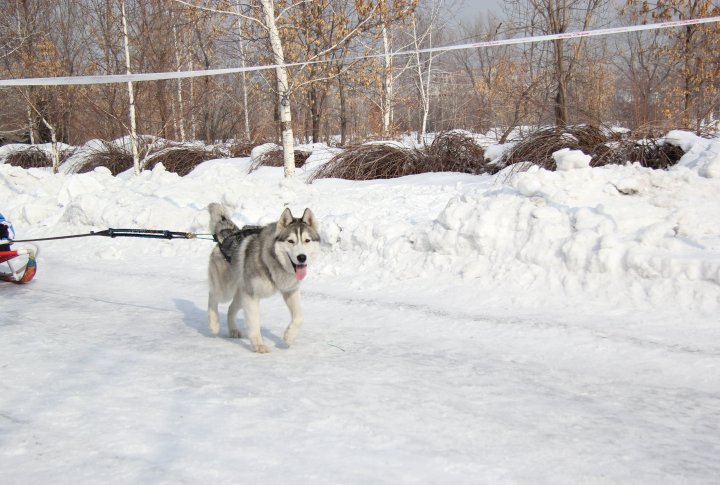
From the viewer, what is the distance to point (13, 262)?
7.11m

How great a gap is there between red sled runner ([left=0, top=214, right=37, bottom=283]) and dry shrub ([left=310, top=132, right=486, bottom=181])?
668cm

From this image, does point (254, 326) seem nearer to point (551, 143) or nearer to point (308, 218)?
point (308, 218)

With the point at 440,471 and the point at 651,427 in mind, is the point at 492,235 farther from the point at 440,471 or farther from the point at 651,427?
the point at 440,471

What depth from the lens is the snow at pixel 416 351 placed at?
9.17 ft

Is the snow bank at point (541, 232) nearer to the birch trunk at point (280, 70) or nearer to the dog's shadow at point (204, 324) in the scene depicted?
the dog's shadow at point (204, 324)

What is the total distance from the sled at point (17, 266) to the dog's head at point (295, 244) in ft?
14.1

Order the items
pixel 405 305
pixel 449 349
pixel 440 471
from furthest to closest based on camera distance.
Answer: pixel 405 305 → pixel 449 349 → pixel 440 471

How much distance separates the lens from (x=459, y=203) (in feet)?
23.7

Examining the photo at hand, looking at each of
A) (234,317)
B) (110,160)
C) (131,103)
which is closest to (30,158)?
(110,160)

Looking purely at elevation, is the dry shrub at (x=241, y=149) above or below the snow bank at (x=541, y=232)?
above

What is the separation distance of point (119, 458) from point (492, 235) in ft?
16.3

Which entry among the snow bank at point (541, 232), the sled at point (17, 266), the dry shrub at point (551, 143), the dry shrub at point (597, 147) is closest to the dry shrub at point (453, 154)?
the dry shrub at point (597, 147)

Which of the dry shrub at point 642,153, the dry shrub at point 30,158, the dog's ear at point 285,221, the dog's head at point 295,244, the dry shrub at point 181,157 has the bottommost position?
the dog's head at point 295,244

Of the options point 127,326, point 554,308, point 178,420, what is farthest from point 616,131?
point 178,420
